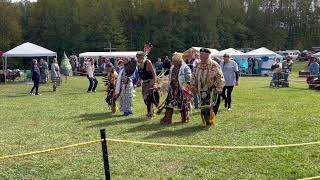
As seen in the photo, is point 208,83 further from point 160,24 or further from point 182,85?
point 160,24

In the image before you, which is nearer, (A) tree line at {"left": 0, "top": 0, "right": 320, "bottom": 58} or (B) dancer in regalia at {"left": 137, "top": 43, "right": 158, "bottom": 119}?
(B) dancer in regalia at {"left": 137, "top": 43, "right": 158, "bottom": 119}

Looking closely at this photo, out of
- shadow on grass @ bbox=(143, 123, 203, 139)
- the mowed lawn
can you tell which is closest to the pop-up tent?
the mowed lawn

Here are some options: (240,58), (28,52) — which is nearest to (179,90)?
(28,52)

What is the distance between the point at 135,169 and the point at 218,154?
134 cm

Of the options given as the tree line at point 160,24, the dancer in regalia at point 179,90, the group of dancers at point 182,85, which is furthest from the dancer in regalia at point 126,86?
the tree line at point 160,24

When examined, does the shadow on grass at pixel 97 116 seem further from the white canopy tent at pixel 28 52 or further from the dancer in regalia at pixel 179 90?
the white canopy tent at pixel 28 52

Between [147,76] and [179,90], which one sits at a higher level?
[147,76]

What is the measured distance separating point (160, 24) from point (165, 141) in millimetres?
59695

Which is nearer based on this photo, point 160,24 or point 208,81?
point 208,81

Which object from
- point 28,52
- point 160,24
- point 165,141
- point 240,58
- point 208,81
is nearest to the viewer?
point 165,141

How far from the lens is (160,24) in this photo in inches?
2648

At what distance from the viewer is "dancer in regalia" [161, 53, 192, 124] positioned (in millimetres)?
10266

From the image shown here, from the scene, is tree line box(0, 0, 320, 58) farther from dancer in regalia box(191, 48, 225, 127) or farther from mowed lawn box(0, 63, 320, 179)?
dancer in regalia box(191, 48, 225, 127)

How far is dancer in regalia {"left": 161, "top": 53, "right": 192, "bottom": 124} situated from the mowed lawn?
11.7 inches
